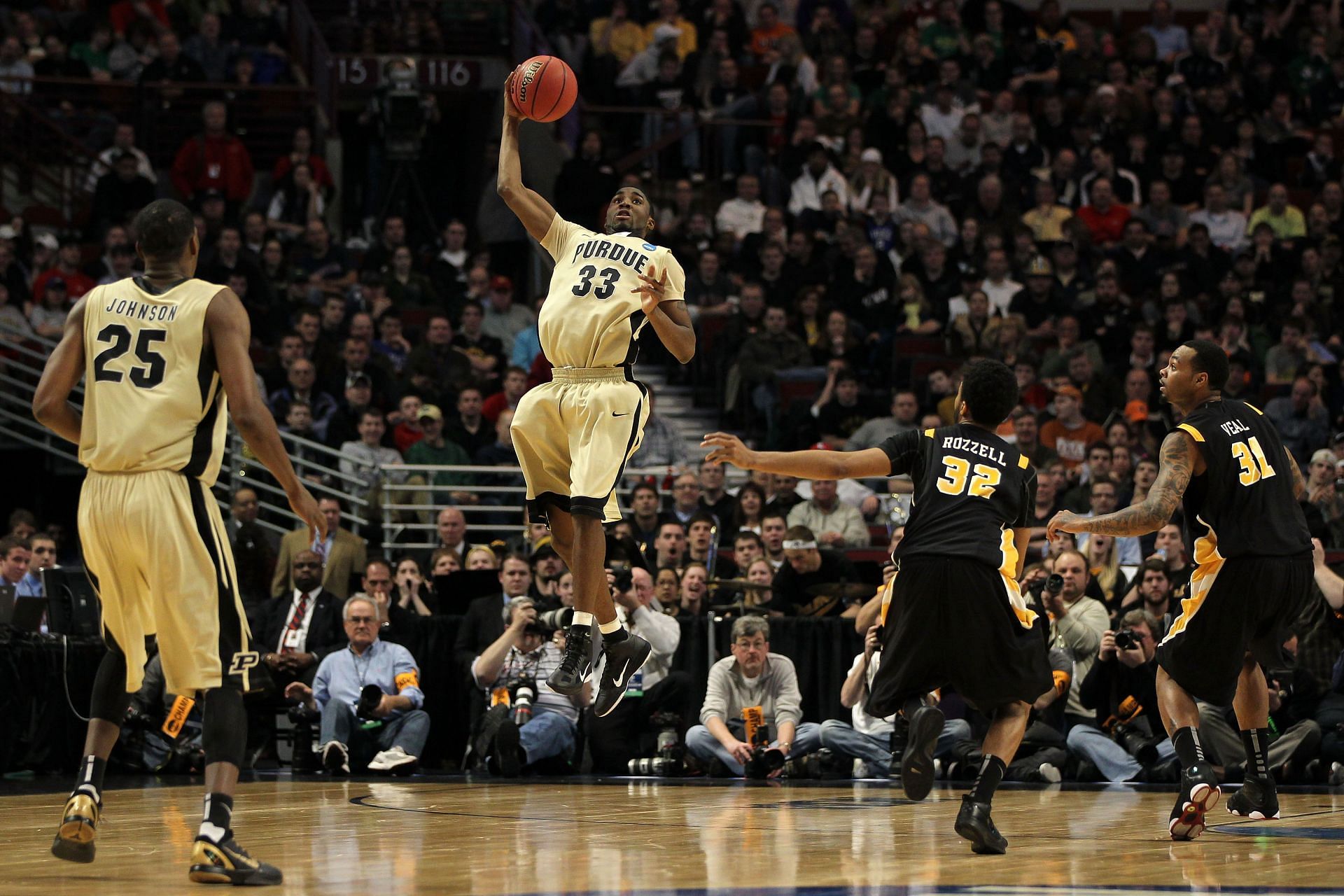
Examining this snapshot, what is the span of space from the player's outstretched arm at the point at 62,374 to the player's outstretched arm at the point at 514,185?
2.55m

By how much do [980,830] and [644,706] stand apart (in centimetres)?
587

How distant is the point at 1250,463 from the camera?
7.87 meters

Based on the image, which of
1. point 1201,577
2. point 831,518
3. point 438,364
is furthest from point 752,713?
point 438,364

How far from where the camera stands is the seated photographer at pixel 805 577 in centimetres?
1306

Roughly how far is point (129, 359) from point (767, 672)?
21.8 feet

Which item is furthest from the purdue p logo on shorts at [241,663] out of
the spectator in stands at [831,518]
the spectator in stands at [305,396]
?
the spectator in stands at [305,396]

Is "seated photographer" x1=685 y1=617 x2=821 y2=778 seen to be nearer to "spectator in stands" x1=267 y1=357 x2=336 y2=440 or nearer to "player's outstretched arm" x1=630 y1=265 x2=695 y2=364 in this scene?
"player's outstretched arm" x1=630 y1=265 x2=695 y2=364

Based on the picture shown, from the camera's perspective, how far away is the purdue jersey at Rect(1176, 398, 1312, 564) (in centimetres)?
782

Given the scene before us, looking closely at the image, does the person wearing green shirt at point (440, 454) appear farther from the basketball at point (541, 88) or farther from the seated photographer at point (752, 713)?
the basketball at point (541, 88)

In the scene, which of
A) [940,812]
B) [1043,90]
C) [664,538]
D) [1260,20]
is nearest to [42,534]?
[664,538]

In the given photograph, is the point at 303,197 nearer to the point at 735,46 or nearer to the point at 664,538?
the point at 735,46

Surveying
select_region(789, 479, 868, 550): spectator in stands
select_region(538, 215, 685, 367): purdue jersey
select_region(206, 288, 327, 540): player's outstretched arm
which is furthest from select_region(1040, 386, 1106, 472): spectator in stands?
select_region(206, 288, 327, 540): player's outstretched arm

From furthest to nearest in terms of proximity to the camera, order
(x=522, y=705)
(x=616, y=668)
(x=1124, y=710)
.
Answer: (x=522, y=705) < (x=1124, y=710) < (x=616, y=668)

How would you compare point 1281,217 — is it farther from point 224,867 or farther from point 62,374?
point 224,867
